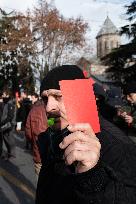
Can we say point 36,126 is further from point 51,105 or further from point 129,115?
point 51,105

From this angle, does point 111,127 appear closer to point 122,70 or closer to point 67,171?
point 67,171

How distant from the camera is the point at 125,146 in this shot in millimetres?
1574

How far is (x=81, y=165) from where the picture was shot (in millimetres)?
1202

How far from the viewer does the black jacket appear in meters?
1.20

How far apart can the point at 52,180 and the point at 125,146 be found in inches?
13.6

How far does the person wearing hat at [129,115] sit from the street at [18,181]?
196cm

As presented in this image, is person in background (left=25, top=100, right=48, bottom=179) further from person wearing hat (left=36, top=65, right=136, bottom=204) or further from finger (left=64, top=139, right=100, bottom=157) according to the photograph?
finger (left=64, top=139, right=100, bottom=157)

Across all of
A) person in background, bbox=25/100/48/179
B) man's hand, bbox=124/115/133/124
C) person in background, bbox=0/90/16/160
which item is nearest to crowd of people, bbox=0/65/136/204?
man's hand, bbox=124/115/133/124

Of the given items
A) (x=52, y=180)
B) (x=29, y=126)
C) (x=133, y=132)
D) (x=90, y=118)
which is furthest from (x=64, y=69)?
(x=29, y=126)

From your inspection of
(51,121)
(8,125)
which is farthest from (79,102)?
(8,125)

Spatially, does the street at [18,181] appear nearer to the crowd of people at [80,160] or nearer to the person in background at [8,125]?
the person in background at [8,125]

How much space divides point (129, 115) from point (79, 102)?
4150 millimetres

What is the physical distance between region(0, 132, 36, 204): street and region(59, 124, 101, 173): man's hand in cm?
560

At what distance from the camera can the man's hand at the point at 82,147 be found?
1.16 metres
